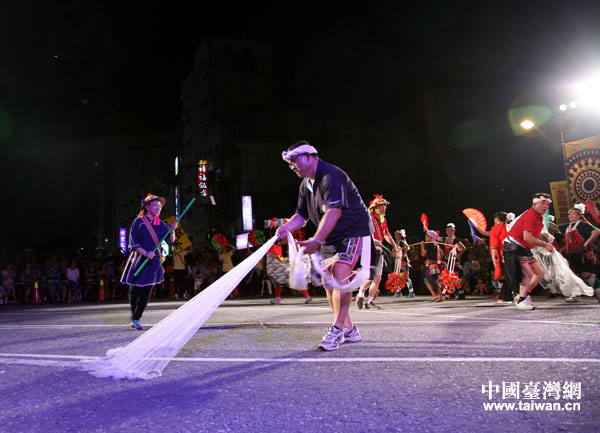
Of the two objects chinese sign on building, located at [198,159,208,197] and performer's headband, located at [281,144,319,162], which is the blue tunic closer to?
performer's headband, located at [281,144,319,162]

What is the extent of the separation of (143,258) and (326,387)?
4908 millimetres

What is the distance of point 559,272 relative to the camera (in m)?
9.83

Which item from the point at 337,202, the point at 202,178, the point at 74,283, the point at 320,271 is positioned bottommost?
the point at 74,283

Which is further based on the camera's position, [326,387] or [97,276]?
[97,276]

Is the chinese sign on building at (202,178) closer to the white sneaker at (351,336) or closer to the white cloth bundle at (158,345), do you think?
the white sneaker at (351,336)

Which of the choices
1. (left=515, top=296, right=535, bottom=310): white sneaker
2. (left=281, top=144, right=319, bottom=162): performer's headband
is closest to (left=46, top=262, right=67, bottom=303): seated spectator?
(left=515, top=296, right=535, bottom=310): white sneaker

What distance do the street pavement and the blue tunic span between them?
1.94 m

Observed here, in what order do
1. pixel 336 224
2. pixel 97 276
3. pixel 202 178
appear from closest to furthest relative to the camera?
pixel 336 224, pixel 97 276, pixel 202 178

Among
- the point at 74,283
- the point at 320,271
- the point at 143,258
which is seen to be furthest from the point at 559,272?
the point at 74,283

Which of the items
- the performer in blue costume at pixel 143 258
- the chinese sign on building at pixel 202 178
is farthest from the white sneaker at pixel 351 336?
the chinese sign on building at pixel 202 178

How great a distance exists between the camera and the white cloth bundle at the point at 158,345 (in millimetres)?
3570

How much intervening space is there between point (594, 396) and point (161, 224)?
642 cm

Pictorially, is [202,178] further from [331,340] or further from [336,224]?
[331,340]

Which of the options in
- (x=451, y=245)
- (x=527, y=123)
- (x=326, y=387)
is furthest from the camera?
(x=527, y=123)
